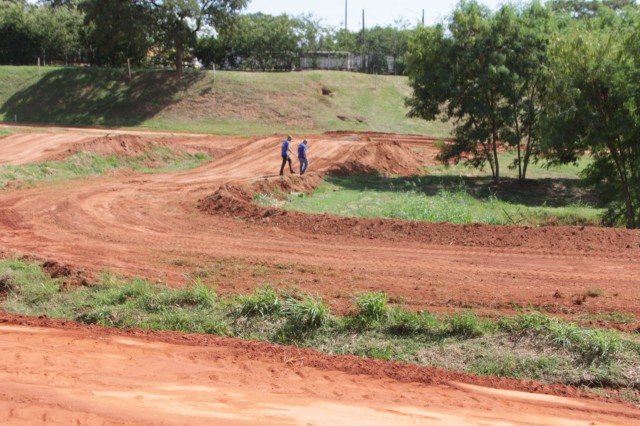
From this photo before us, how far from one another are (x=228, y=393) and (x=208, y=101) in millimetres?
43654

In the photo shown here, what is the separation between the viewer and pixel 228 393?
325 inches

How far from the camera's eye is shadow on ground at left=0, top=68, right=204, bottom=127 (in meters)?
49.3

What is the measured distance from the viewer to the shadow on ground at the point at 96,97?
4934 centimetres

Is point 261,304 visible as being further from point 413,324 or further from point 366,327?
point 413,324

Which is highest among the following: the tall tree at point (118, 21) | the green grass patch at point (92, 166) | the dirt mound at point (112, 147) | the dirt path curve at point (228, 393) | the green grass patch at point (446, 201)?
the tall tree at point (118, 21)

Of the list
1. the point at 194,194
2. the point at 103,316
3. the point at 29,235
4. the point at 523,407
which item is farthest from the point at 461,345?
the point at 194,194

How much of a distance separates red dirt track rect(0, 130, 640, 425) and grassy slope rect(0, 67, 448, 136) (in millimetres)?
22341

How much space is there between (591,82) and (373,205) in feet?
29.0

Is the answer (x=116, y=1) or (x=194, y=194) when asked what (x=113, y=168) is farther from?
(x=116, y=1)

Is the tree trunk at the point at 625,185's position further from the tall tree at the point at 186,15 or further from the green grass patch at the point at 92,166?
the tall tree at the point at 186,15

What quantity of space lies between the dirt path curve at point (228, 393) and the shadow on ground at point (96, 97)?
40.2 metres

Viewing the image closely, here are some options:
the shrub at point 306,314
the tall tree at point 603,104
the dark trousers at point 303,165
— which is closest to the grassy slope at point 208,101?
the dark trousers at point 303,165

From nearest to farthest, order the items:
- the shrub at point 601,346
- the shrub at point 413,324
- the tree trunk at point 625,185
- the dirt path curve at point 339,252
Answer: the shrub at point 601,346, the shrub at point 413,324, the dirt path curve at point 339,252, the tree trunk at point 625,185

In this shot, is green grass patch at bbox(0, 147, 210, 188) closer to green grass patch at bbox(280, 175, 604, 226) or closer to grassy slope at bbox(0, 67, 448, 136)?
Answer: green grass patch at bbox(280, 175, 604, 226)
